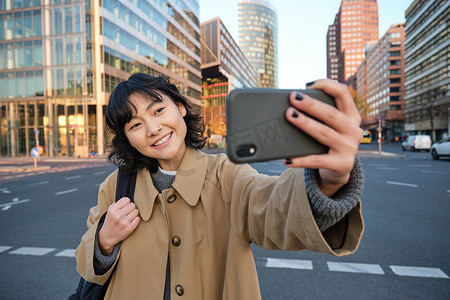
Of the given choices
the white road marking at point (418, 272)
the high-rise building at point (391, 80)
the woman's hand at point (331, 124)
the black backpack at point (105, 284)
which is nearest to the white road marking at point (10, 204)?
the black backpack at point (105, 284)

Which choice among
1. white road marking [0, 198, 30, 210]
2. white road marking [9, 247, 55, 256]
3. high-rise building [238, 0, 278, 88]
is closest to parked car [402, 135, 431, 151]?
white road marking [0, 198, 30, 210]

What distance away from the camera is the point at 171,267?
1.22m

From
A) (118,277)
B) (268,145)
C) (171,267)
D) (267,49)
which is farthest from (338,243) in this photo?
(267,49)

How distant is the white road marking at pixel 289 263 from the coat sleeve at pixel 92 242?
2368 millimetres

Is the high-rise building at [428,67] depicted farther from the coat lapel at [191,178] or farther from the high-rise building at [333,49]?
the high-rise building at [333,49]

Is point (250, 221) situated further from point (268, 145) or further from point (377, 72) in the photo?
point (377, 72)

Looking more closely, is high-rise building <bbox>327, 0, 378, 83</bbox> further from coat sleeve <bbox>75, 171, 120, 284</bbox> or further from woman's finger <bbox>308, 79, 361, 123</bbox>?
woman's finger <bbox>308, 79, 361, 123</bbox>

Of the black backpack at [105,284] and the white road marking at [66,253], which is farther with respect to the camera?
the white road marking at [66,253]

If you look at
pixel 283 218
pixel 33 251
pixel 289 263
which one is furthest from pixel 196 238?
pixel 33 251

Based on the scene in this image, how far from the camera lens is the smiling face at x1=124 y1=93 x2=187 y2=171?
1.31m

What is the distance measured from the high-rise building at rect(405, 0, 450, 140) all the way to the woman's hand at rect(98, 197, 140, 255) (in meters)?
49.7

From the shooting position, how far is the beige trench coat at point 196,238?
45.0 inches

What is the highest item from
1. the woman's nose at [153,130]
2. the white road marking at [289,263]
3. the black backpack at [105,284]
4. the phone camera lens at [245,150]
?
the woman's nose at [153,130]

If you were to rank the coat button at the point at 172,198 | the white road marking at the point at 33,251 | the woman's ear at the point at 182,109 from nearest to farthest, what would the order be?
the coat button at the point at 172,198 → the woman's ear at the point at 182,109 → the white road marking at the point at 33,251
